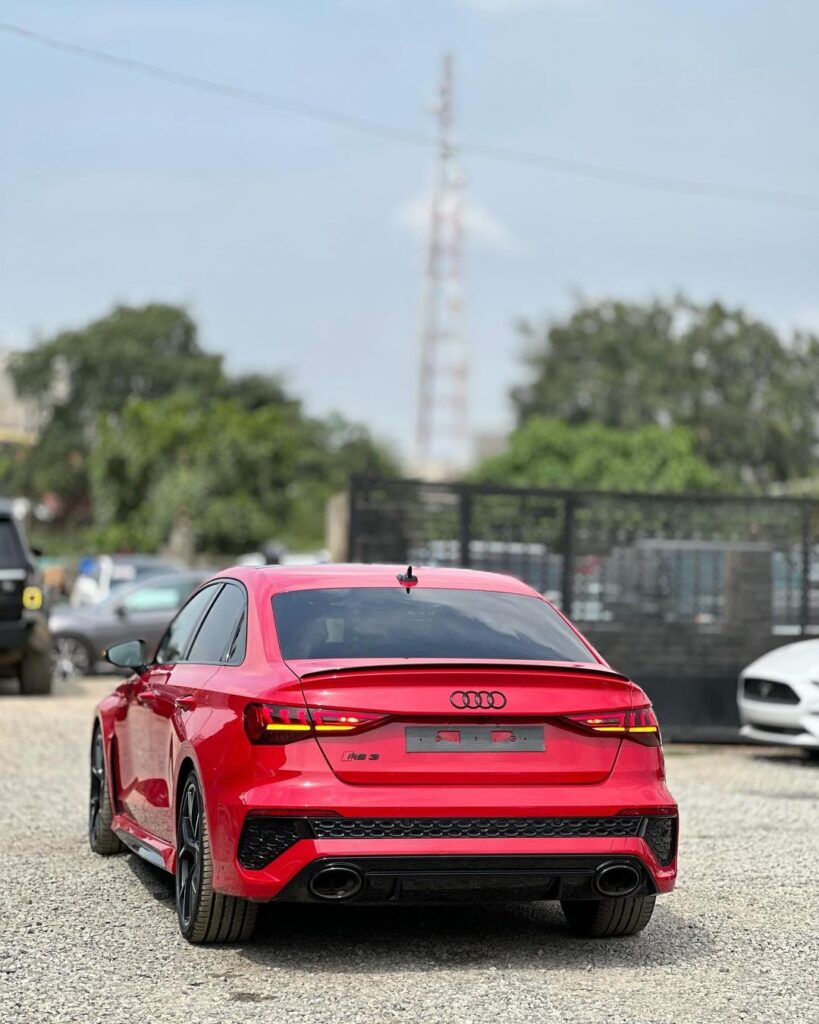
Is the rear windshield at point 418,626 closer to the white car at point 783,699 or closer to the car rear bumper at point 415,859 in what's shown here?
the car rear bumper at point 415,859

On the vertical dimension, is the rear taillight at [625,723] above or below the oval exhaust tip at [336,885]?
above

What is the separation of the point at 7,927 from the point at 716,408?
228ft

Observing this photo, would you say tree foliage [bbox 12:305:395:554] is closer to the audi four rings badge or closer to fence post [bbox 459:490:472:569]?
fence post [bbox 459:490:472:569]

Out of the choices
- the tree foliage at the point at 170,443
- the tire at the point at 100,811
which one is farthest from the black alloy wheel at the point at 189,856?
the tree foliage at the point at 170,443

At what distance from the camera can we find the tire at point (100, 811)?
31.5 ft

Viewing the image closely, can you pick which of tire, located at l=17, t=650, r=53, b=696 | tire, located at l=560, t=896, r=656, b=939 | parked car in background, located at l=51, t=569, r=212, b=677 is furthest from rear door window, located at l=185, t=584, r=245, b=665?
parked car in background, located at l=51, t=569, r=212, b=677

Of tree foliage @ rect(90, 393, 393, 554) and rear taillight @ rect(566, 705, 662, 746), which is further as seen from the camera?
tree foliage @ rect(90, 393, 393, 554)

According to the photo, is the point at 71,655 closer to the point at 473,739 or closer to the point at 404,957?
the point at 404,957

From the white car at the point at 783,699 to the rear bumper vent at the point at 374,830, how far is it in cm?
910

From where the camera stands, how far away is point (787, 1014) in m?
6.41

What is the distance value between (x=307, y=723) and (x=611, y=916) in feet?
5.28

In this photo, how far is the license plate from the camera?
22.3 ft

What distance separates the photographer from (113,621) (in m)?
26.8

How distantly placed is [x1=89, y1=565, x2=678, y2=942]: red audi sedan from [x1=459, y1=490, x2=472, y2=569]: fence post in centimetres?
1062
